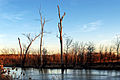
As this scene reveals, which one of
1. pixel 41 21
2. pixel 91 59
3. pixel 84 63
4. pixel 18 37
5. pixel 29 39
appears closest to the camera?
pixel 84 63

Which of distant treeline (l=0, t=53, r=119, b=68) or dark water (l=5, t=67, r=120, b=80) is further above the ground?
distant treeline (l=0, t=53, r=119, b=68)

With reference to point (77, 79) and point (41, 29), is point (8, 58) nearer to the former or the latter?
point (41, 29)

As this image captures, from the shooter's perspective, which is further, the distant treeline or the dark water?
the distant treeline

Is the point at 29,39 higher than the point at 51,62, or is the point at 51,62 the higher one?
the point at 29,39

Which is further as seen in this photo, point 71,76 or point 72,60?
point 72,60

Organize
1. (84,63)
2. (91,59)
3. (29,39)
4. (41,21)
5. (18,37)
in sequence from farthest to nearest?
(18,37), (29,39), (41,21), (91,59), (84,63)

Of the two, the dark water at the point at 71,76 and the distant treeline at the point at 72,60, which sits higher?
the distant treeline at the point at 72,60

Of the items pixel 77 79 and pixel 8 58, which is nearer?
pixel 77 79

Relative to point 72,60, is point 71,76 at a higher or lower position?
lower

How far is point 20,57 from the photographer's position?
26.7 meters

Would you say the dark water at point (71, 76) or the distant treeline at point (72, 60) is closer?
the dark water at point (71, 76)

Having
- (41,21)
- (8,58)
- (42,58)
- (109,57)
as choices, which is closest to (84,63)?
(109,57)

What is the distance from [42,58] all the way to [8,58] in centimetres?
587

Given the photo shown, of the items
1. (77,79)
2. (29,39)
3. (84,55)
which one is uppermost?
(29,39)
